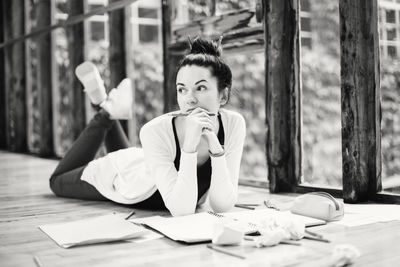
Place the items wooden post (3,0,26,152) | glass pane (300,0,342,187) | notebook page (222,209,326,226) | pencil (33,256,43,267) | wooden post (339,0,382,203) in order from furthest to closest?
wooden post (3,0,26,152) < glass pane (300,0,342,187) < wooden post (339,0,382,203) < notebook page (222,209,326,226) < pencil (33,256,43,267)

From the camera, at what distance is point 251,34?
10.5ft

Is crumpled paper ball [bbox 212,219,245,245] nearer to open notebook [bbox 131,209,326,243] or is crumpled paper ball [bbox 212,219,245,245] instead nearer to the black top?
open notebook [bbox 131,209,326,243]

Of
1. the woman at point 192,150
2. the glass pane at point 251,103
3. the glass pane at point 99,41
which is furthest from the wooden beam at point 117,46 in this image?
the woman at point 192,150

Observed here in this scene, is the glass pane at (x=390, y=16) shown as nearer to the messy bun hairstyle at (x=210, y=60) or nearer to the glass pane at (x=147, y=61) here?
the messy bun hairstyle at (x=210, y=60)

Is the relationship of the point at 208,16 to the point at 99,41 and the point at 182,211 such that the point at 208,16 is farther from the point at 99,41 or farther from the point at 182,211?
the point at 99,41

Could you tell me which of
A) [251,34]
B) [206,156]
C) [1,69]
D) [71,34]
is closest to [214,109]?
[206,156]

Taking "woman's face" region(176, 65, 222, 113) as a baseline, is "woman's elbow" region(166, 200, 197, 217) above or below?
below

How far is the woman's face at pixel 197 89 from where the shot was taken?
2.13m

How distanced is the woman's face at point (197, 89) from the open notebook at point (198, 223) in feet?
1.41

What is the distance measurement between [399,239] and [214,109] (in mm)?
847

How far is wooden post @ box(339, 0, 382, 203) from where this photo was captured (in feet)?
8.29

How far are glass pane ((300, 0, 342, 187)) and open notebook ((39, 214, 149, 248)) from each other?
1517 mm

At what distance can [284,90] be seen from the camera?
297cm

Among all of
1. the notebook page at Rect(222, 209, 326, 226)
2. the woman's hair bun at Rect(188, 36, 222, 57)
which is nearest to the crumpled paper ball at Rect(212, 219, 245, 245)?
the notebook page at Rect(222, 209, 326, 226)
